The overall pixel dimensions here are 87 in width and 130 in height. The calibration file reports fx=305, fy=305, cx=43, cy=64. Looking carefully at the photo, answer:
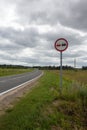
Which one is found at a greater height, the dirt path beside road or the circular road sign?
the circular road sign

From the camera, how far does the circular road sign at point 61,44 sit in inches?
552

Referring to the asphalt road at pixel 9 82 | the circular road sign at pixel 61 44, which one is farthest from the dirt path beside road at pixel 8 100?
the circular road sign at pixel 61 44

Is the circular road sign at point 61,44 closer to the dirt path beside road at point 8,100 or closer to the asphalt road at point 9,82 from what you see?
the dirt path beside road at point 8,100

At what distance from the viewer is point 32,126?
25.5 feet

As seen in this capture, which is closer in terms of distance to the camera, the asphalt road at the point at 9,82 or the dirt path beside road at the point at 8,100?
the dirt path beside road at the point at 8,100

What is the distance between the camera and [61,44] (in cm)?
1411

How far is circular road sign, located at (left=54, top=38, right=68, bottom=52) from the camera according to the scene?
46.0 feet

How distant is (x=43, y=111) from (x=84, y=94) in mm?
3202

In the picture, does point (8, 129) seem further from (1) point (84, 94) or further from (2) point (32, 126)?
(1) point (84, 94)

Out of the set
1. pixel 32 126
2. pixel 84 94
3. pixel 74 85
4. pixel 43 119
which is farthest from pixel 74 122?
pixel 74 85

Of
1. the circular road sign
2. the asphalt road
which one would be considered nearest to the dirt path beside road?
the asphalt road

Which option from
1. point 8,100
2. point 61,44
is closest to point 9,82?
point 8,100

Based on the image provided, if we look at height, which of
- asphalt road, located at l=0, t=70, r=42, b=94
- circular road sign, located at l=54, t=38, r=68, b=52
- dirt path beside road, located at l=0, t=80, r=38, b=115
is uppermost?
circular road sign, located at l=54, t=38, r=68, b=52

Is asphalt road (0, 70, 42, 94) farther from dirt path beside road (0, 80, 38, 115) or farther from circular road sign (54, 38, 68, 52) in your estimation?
circular road sign (54, 38, 68, 52)
